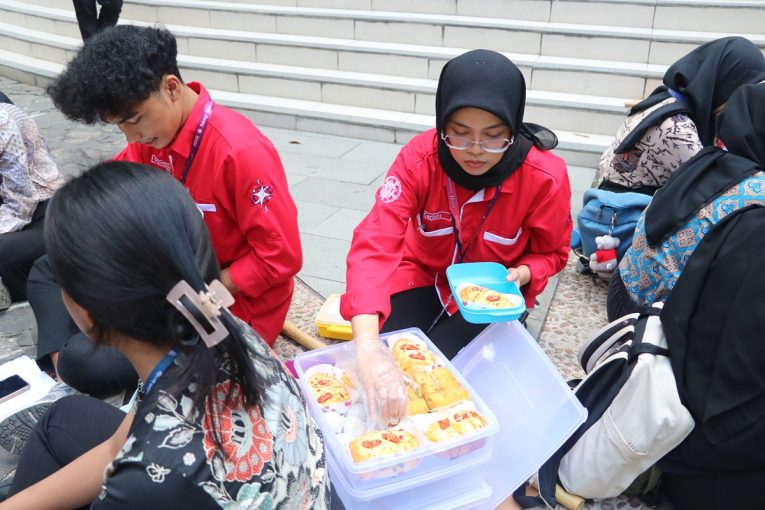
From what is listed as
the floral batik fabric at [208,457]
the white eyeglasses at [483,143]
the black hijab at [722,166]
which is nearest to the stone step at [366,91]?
the black hijab at [722,166]

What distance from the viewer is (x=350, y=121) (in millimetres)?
5363

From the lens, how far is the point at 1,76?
746cm

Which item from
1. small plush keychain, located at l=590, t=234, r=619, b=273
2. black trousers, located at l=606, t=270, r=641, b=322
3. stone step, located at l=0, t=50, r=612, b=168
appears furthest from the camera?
stone step, located at l=0, t=50, r=612, b=168

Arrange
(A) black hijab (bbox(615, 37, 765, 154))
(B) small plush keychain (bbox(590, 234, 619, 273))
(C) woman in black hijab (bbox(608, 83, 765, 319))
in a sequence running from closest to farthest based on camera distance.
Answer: (C) woman in black hijab (bbox(608, 83, 765, 319))
(A) black hijab (bbox(615, 37, 765, 154))
(B) small plush keychain (bbox(590, 234, 619, 273))

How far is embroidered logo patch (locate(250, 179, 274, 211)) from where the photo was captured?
198cm

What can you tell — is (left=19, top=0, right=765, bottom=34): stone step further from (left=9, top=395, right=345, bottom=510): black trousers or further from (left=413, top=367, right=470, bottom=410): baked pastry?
(left=9, top=395, right=345, bottom=510): black trousers

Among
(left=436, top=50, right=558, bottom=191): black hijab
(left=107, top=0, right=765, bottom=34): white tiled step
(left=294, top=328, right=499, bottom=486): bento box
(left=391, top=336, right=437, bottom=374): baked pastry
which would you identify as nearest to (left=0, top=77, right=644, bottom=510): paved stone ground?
(left=294, top=328, right=499, bottom=486): bento box

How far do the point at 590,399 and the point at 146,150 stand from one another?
70.3 inches

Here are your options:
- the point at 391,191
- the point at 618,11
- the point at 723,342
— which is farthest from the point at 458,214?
the point at 618,11

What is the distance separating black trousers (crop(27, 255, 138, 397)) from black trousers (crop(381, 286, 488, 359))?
995 mm

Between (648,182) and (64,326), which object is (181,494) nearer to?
(64,326)

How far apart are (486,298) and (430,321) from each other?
467 mm

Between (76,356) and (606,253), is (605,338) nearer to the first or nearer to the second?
(606,253)

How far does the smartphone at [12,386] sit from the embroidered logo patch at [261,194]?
110cm
